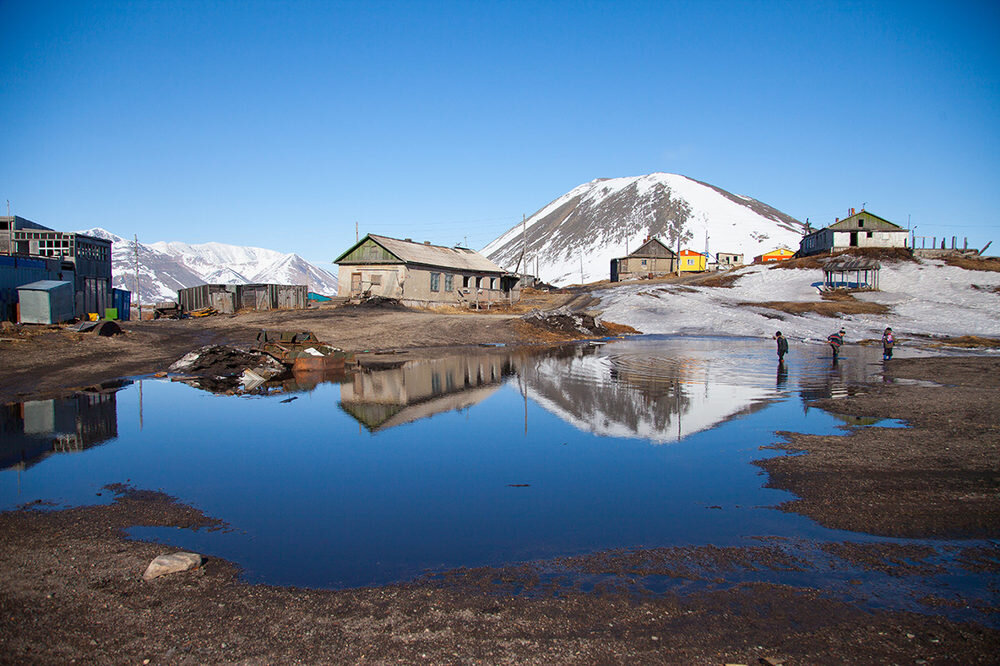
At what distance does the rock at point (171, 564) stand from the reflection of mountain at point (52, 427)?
625 cm

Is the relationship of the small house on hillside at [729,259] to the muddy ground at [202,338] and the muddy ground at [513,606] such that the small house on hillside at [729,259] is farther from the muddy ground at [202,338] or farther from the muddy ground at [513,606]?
the muddy ground at [513,606]

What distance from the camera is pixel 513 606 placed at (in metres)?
5.71

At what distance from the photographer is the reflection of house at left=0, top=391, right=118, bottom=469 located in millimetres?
11834

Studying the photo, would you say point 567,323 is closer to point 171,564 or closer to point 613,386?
point 613,386

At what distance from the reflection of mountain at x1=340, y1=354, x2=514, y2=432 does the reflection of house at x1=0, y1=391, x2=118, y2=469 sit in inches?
217

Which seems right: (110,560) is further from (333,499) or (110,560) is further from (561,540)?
(561,540)

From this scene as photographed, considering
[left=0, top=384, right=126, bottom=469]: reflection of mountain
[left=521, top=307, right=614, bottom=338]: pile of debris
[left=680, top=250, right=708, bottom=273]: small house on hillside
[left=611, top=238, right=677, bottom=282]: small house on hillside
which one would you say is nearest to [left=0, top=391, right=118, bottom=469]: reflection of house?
[left=0, top=384, right=126, bottom=469]: reflection of mountain

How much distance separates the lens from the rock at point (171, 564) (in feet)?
20.6

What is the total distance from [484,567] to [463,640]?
1.59 metres

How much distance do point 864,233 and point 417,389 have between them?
84886mm

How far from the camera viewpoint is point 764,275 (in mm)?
73188

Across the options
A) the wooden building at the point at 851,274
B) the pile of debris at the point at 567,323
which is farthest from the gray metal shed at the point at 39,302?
the wooden building at the point at 851,274

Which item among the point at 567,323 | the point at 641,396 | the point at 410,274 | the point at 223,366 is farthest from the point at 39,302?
the point at 567,323

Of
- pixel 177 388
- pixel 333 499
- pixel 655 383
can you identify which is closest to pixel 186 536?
pixel 333 499
